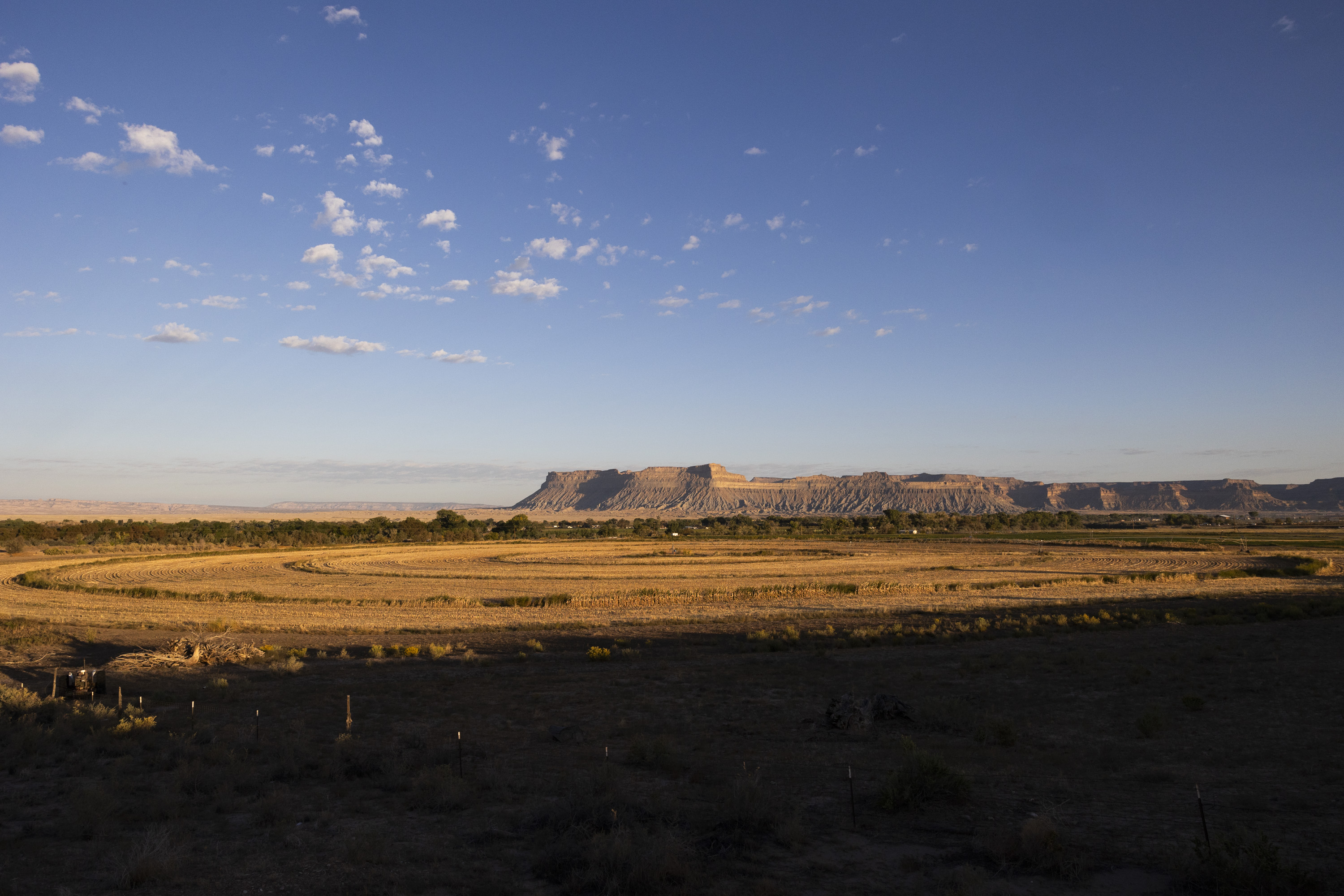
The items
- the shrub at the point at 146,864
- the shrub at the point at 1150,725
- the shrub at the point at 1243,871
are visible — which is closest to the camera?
the shrub at the point at 1243,871

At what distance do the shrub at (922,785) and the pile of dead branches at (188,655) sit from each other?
1853 centimetres

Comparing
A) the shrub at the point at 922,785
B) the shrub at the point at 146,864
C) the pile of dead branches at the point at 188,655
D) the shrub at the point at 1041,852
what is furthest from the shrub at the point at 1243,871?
the pile of dead branches at the point at 188,655

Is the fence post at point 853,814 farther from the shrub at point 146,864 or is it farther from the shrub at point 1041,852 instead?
the shrub at point 146,864

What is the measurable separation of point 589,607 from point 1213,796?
90.2ft

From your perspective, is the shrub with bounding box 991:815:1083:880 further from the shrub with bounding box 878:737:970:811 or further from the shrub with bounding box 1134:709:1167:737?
the shrub with bounding box 1134:709:1167:737

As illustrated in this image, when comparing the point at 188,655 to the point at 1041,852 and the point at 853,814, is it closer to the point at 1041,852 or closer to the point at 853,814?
the point at 853,814

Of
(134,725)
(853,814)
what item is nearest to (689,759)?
(853,814)

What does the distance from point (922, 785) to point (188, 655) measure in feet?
65.7

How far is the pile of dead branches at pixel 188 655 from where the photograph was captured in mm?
20297

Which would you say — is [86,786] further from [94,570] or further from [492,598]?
[94,570]

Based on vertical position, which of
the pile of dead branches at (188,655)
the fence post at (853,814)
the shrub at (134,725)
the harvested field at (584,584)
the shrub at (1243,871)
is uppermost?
Answer: the shrub at (1243,871)

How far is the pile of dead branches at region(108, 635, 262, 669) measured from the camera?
20297 mm

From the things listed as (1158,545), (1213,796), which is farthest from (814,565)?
(1213,796)

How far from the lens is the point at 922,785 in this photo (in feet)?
31.8
